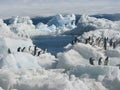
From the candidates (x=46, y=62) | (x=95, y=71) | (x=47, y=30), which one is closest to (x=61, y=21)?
(x=47, y=30)

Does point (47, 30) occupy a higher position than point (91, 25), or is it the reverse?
point (91, 25)

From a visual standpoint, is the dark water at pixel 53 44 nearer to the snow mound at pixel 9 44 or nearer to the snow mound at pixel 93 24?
the snow mound at pixel 93 24

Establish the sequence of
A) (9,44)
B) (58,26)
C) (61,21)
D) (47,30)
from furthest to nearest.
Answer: (58,26) → (61,21) → (47,30) → (9,44)

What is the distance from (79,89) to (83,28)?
388 feet

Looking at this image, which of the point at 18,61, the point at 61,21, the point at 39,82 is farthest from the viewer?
the point at 61,21

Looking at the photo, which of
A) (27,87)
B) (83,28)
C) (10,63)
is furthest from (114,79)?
(83,28)

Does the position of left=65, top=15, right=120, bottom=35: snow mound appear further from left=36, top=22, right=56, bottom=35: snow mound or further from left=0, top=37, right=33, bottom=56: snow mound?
left=0, top=37, right=33, bottom=56: snow mound

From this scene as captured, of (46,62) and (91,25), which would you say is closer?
(46,62)

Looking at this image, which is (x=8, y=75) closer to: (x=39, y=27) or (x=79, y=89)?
(x=79, y=89)

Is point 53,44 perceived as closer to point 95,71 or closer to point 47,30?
point 47,30

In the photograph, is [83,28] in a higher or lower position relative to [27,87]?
lower

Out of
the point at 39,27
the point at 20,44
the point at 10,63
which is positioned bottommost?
the point at 39,27

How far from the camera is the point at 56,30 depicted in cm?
15038

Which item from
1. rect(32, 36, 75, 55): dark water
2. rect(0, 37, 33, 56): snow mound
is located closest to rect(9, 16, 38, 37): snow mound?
rect(32, 36, 75, 55): dark water
